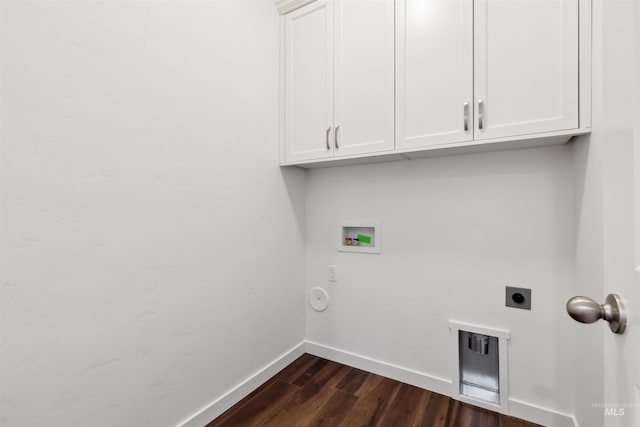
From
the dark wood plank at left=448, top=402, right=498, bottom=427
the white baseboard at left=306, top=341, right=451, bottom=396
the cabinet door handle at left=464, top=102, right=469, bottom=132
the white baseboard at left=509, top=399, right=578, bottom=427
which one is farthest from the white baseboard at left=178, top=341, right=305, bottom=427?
the cabinet door handle at left=464, top=102, right=469, bottom=132

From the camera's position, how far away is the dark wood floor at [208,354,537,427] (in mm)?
1417

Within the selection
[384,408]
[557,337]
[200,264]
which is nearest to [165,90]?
[200,264]

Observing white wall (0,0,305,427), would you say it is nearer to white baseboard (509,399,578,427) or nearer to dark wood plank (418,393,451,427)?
dark wood plank (418,393,451,427)

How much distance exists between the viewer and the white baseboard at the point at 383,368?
165 centimetres

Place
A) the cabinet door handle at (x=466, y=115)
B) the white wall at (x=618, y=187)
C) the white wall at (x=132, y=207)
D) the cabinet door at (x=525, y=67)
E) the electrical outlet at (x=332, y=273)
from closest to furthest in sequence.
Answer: the white wall at (x=618, y=187) < the white wall at (x=132, y=207) < the cabinet door at (x=525, y=67) < the cabinet door handle at (x=466, y=115) < the electrical outlet at (x=332, y=273)

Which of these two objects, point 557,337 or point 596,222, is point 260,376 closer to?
point 557,337

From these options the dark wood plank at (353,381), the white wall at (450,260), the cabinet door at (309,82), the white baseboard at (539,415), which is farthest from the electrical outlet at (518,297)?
the cabinet door at (309,82)

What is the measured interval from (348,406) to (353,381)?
24cm

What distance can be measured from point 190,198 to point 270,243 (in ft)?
2.01

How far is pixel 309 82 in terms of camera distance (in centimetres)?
176

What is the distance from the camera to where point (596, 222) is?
1045 millimetres

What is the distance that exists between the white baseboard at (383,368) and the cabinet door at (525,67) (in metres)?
1.40

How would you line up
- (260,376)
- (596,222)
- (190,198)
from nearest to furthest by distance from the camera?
(596,222) < (190,198) < (260,376)

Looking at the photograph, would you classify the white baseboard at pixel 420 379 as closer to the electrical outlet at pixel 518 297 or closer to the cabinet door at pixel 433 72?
the electrical outlet at pixel 518 297
